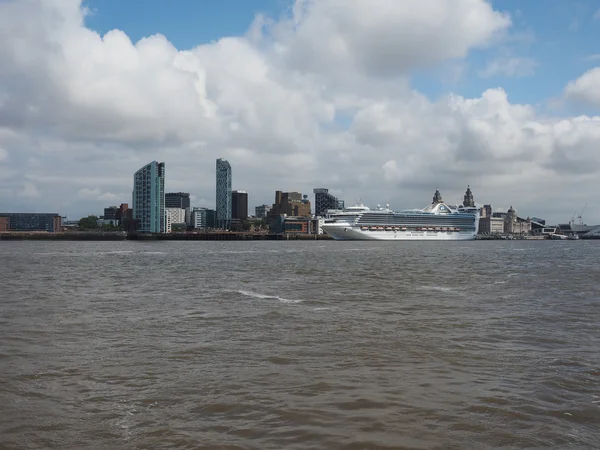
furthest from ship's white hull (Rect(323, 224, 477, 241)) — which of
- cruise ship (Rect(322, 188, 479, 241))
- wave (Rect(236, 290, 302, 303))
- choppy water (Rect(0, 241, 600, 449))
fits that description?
choppy water (Rect(0, 241, 600, 449))

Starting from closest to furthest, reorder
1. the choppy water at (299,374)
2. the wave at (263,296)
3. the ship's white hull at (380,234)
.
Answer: the choppy water at (299,374) → the wave at (263,296) → the ship's white hull at (380,234)

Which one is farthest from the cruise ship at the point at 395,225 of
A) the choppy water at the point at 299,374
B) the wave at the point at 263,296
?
the choppy water at the point at 299,374

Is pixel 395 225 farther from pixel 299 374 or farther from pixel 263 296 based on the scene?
pixel 299 374

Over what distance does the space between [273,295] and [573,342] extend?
1541 centimetres

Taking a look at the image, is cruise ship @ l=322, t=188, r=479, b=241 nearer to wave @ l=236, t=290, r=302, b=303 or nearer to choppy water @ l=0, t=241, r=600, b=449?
wave @ l=236, t=290, r=302, b=303

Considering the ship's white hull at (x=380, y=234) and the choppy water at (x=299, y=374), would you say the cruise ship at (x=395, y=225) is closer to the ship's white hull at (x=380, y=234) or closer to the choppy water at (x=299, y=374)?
the ship's white hull at (x=380, y=234)

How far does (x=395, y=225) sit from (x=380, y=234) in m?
6.29

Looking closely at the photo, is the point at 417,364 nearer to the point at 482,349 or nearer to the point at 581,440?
the point at 482,349

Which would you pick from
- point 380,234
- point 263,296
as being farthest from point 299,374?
point 380,234

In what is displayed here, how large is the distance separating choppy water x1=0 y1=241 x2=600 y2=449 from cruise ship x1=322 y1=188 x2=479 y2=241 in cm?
13622

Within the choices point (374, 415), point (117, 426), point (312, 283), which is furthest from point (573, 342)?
point (312, 283)

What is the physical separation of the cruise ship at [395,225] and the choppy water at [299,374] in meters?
136

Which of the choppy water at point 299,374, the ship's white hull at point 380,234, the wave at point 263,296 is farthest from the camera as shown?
the ship's white hull at point 380,234

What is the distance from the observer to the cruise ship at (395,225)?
160375 millimetres
